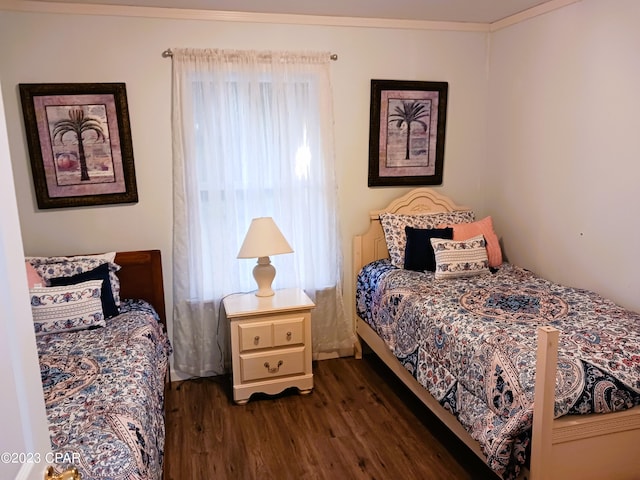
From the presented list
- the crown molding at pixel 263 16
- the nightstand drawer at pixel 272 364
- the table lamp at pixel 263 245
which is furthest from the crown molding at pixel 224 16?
the nightstand drawer at pixel 272 364

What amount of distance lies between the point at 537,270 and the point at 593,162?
2.75 ft

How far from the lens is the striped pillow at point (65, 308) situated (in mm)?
2508

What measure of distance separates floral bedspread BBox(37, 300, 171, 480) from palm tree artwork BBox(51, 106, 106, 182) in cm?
101

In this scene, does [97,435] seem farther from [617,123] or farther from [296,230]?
[617,123]

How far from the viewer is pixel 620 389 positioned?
183cm

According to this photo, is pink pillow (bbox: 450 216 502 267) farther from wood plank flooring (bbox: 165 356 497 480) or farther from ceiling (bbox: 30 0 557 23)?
ceiling (bbox: 30 0 557 23)

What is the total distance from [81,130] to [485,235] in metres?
2.71

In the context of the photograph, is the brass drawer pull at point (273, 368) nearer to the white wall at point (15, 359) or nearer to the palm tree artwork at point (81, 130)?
the palm tree artwork at point (81, 130)

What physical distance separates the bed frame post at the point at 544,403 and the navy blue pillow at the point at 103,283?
2.21m

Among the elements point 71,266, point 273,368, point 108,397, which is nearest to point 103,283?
point 71,266

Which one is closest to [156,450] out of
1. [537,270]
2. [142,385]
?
[142,385]

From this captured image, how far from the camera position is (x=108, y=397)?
6.23 feet

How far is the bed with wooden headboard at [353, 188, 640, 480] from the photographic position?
177 centimetres

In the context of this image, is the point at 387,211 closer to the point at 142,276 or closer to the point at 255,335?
the point at 255,335
